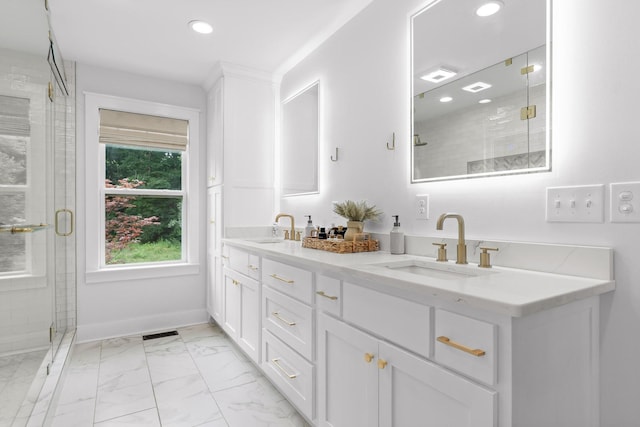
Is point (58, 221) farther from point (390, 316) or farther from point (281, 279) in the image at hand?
point (390, 316)

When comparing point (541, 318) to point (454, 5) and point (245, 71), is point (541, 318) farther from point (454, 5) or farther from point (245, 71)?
point (245, 71)

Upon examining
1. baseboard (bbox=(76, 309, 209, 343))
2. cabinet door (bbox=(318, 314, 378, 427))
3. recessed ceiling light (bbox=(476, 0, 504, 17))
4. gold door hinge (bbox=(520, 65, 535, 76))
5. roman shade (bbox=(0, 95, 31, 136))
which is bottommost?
baseboard (bbox=(76, 309, 209, 343))

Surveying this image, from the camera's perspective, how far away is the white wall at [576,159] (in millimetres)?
1075

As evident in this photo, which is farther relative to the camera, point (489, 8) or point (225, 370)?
point (225, 370)

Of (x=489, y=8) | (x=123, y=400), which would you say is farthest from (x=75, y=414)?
(x=489, y=8)

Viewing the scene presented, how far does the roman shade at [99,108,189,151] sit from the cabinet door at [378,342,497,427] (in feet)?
9.65

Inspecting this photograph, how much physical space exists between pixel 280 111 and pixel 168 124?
112cm

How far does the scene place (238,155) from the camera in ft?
9.87

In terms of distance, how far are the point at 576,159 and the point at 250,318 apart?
196 cm

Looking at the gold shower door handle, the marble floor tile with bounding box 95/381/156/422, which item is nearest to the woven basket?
the marble floor tile with bounding box 95/381/156/422

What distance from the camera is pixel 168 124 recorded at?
331 centimetres

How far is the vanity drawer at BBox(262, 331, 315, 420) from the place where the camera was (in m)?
1.63

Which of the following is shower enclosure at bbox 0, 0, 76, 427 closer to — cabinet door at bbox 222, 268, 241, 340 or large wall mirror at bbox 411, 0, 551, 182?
cabinet door at bbox 222, 268, 241, 340

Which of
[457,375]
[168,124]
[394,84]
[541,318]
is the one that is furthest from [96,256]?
[541,318]
